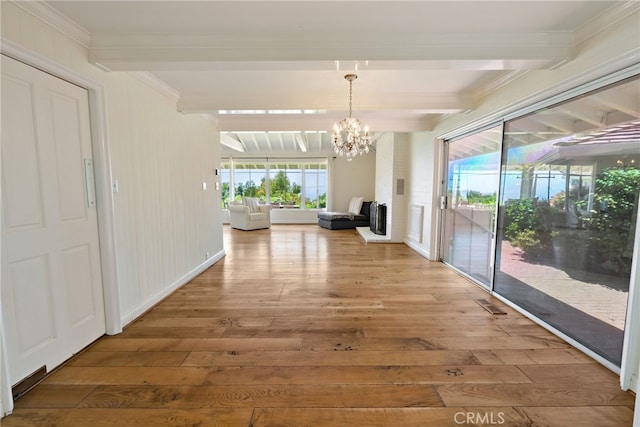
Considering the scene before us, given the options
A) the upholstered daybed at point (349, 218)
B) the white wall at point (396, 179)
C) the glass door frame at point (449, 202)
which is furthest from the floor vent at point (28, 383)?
the upholstered daybed at point (349, 218)

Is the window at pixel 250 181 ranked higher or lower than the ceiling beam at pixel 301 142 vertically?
lower

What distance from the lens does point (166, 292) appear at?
314 centimetres

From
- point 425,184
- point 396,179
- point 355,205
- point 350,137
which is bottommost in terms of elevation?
point 355,205

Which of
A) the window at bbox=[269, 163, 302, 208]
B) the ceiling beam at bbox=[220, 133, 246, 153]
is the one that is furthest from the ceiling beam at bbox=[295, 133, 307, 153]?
the ceiling beam at bbox=[220, 133, 246, 153]

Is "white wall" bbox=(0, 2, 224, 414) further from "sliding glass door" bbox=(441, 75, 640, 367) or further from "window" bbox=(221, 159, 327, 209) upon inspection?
"window" bbox=(221, 159, 327, 209)

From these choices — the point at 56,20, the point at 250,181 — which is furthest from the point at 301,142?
the point at 56,20

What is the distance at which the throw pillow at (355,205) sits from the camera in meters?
8.60

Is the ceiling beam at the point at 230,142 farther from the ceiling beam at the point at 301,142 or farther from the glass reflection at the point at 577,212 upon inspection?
the glass reflection at the point at 577,212

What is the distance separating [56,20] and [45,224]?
1.35 m

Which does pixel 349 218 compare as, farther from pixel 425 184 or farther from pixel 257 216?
pixel 425 184

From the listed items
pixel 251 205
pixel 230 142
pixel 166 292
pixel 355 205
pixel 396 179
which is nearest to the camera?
pixel 166 292

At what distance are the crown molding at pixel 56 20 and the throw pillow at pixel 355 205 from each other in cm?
727

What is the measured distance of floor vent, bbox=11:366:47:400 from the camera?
5.32 ft

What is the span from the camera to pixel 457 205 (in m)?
4.18
